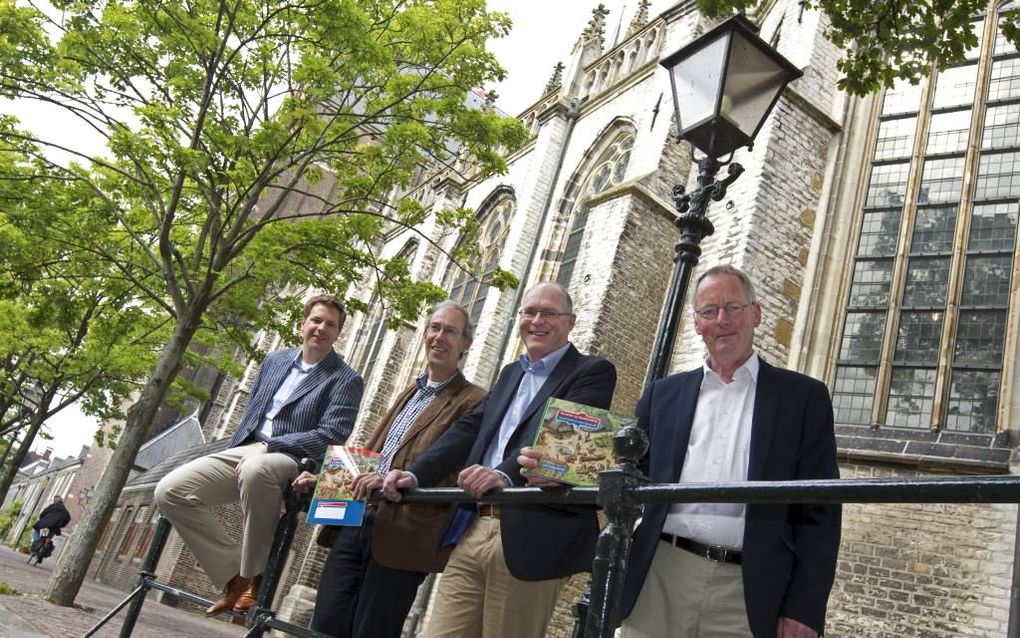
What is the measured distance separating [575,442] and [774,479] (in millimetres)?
658

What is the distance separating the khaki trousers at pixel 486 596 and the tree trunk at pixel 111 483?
7.43 metres

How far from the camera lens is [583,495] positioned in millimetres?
2125

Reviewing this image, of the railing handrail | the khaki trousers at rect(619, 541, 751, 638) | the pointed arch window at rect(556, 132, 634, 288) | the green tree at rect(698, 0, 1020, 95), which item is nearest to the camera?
the railing handrail

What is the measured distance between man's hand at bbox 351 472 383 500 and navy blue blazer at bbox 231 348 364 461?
934 mm

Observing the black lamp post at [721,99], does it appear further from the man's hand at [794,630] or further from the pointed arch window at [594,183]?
the pointed arch window at [594,183]

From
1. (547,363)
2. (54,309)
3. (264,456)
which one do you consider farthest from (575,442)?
(54,309)

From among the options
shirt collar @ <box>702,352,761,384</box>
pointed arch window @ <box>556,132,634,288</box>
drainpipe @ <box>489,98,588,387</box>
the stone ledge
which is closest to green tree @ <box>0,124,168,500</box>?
drainpipe @ <box>489,98,588,387</box>

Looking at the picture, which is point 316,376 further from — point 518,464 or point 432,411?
point 518,464

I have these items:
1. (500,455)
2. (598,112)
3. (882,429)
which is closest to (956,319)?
(882,429)

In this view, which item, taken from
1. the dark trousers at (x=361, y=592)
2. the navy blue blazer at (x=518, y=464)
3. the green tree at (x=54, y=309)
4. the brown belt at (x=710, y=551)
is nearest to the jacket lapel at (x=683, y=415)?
the brown belt at (x=710, y=551)

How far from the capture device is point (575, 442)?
237 centimetres

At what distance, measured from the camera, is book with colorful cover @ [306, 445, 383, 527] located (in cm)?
314

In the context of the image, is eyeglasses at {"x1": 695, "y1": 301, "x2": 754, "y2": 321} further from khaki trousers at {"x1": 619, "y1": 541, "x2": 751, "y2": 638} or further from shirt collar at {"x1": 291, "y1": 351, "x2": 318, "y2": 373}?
shirt collar at {"x1": 291, "y1": 351, "x2": 318, "y2": 373}

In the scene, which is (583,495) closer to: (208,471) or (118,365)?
(208,471)
